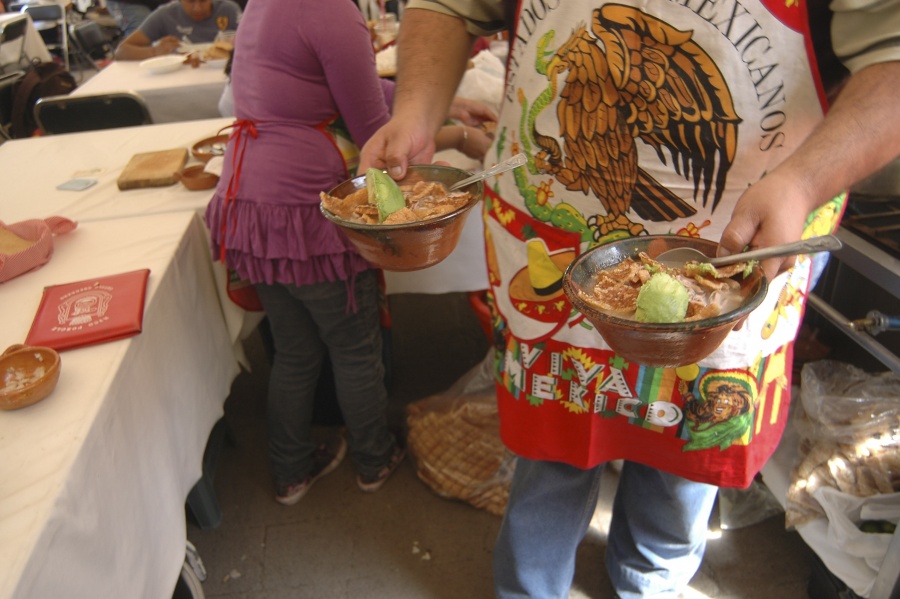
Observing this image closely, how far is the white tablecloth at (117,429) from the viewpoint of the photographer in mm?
955

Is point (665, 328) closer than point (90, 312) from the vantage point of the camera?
Yes

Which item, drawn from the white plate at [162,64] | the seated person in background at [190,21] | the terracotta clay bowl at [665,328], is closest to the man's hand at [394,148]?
the terracotta clay bowl at [665,328]

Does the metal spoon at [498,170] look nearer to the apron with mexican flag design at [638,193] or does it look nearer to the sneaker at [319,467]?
the apron with mexican flag design at [638,193]

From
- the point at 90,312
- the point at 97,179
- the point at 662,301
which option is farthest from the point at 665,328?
the point at 97,179

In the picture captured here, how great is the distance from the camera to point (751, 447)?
1.25 metres

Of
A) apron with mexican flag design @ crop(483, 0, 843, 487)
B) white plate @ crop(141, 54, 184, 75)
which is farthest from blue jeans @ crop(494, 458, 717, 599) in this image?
white plate @ crop(141, 54, 184, 75)

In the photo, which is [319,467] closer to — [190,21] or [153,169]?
[153,169]

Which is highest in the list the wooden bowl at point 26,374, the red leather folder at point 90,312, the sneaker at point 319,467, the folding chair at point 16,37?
the wooden bowl at point 26,374

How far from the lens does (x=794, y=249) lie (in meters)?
0.76

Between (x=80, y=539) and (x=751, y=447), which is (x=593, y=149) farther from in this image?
(x=80, y=539)

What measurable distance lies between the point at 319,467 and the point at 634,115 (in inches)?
64.5

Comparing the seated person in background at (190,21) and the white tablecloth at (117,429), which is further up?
the seated person in background at (190,21)

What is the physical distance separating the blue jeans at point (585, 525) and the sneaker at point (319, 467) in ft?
2.59

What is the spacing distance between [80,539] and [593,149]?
3.40 feet
